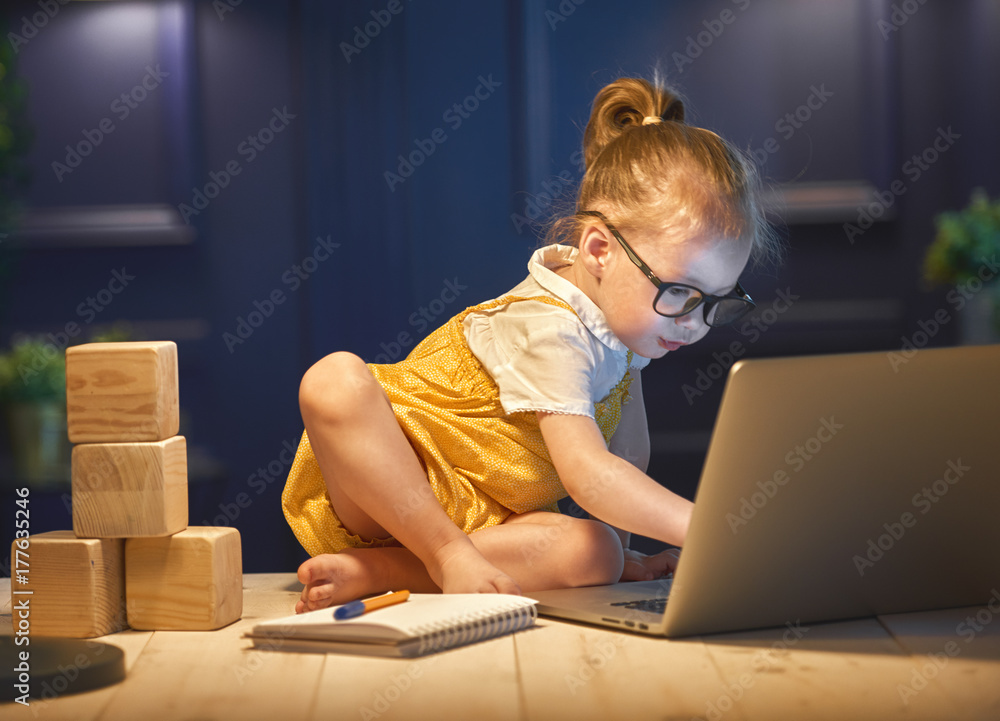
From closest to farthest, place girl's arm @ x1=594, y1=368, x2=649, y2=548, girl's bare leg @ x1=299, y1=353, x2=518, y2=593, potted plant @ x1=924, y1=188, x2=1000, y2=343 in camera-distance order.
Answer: girl's bare leg @ x1=299, y1=353, x2=518, y2=593 < girl's arm @ x1=594, y1=368, x2=649, y2=548 < potted plant @ x1=924, y1=188, x2=1000, y2=343

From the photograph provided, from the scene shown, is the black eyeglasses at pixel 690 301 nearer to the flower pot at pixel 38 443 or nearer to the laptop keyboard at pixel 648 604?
the laptop keyboard at pixel 648 604

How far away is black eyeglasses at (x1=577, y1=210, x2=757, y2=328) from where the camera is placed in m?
1.06

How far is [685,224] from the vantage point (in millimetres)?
1070

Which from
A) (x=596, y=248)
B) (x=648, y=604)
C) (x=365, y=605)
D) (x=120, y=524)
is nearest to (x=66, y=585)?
(x=120, y=524)

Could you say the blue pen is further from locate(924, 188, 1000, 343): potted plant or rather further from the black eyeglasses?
locate(924, 188, 1000, 343): potted plant

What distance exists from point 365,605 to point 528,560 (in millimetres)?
249

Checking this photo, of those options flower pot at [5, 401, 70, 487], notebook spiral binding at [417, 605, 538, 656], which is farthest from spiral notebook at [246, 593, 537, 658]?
flower pot at [5, 401, 70, 487]

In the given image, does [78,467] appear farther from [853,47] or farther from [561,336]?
[853,47]

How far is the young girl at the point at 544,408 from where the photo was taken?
3.35 feet

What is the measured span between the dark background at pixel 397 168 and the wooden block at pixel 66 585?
938 millimetres

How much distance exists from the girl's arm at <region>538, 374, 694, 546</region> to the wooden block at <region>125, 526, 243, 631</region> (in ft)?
1.16

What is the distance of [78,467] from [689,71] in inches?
53.6

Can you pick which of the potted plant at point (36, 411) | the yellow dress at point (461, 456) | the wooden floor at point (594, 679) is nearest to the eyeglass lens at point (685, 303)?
the yellow dress at point (461, 456)

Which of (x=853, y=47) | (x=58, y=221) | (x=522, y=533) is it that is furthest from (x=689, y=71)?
(x=58, y=221)
